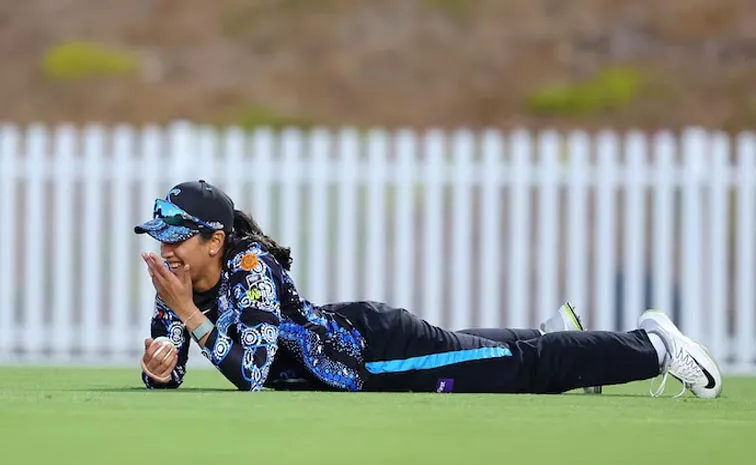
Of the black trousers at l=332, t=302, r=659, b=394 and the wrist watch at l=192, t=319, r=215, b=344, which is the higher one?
the wrist watch at l=192, t=319, r=215, b=344

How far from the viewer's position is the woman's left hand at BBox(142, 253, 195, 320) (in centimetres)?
612

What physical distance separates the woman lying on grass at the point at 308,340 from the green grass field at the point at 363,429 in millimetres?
209

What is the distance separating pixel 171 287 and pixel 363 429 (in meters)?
1.51

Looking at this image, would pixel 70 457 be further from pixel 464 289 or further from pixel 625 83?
pixel 625 83

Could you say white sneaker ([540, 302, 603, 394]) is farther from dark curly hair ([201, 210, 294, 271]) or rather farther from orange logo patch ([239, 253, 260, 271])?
orange logo patch ([239, 253, 260, 271])

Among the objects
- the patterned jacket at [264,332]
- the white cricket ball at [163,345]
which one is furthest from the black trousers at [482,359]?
the white cricket ball at [163,345]

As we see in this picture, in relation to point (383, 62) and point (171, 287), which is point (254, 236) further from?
point (383, 62)

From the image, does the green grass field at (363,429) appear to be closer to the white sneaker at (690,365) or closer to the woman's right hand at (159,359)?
the woman's right hand at (159,359)

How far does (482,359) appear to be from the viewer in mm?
6777

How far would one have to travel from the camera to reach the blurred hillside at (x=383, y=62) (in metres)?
34.7

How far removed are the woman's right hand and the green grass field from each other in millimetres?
87

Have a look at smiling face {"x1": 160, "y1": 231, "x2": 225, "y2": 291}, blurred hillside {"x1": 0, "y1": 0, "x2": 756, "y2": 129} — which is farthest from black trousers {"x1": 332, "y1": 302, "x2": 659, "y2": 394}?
blurred hillside {"x1": 0, "y1": 0, "x2": 756, "y2": 129}

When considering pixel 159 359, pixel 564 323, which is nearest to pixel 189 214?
pixel 159 359

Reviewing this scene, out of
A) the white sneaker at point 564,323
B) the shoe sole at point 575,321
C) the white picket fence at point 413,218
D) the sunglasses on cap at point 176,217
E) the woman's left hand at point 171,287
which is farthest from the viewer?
the white picket fence at point 413,218
